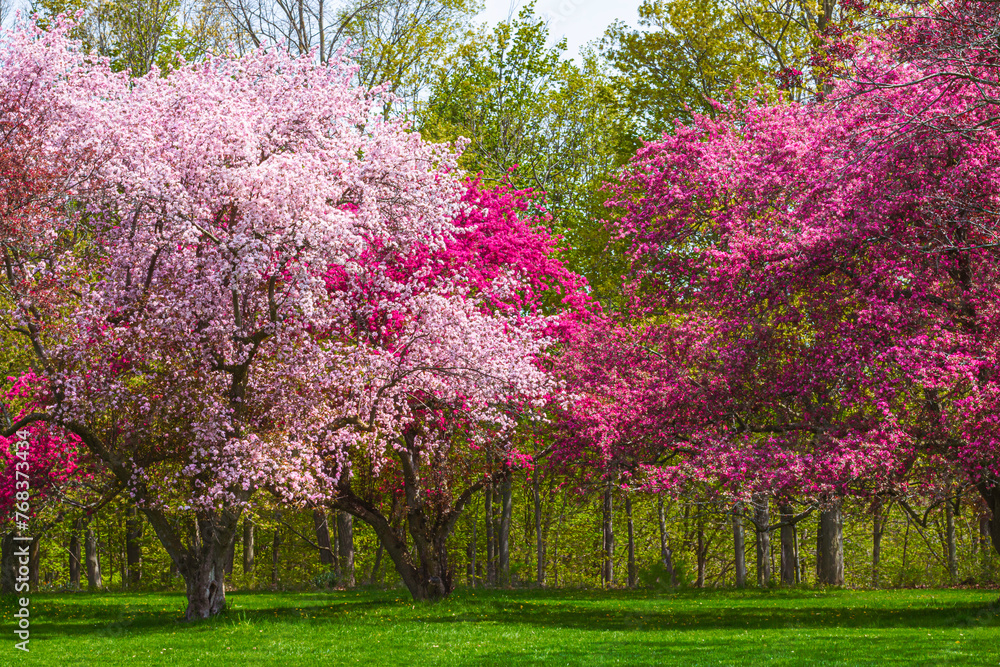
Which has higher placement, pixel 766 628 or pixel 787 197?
pixel 787 197

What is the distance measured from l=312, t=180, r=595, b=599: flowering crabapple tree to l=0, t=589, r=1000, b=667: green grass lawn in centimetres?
236

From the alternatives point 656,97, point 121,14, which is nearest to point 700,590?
point 656,97

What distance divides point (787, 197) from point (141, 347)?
13.1m

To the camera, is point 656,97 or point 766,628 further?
point 656,97

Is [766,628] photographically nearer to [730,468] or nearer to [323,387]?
[730,468]

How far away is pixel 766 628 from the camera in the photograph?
17.5 meters

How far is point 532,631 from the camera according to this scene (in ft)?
57.2

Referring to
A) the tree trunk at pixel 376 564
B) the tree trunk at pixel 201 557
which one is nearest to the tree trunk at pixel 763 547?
the tree trunk at pixel 376 564

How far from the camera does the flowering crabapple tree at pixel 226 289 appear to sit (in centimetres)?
1691

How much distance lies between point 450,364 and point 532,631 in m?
5.42

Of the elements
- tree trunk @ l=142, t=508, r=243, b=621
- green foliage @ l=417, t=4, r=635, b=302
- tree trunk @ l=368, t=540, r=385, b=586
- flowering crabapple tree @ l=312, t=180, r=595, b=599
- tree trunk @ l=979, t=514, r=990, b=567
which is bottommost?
tree trunk @ l=368, t=540, r=385, b=586

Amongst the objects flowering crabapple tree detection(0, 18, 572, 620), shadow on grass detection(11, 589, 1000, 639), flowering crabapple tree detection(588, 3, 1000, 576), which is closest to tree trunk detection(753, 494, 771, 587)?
shadow on grass detection(11, 589, 1000, 639)

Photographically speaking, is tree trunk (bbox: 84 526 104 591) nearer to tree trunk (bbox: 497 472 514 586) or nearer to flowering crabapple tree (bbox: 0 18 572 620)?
tree trunk (bbox: 497 472 514 586)

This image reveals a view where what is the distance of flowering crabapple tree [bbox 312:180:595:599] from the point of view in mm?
19516
